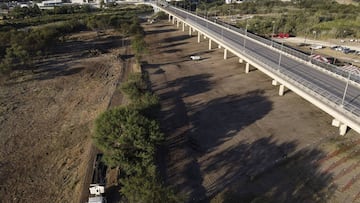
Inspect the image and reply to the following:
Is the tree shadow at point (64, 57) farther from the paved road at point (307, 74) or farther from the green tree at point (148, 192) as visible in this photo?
the green tree at point (148, 192)

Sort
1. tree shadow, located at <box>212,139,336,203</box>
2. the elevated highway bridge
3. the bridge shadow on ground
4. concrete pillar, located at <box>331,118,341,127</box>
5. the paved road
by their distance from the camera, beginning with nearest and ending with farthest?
tree shadow, located at <box>212,139,336,203</box> < the bridge shadow on ground < the elevated highway bridge < the paved road < concrete pillar, located at <box>331,118,341,127</box>

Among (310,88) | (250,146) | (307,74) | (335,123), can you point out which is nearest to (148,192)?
(250,146)

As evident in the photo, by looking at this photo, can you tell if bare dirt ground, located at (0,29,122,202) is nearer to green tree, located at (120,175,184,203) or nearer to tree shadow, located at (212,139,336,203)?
green tree, located at (120,175,184,203)

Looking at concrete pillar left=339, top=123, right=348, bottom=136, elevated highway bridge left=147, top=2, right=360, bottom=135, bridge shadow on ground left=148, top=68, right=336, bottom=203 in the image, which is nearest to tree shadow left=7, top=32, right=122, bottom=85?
bridge shadow on ground left=148, top=68, right=336, bottom=203

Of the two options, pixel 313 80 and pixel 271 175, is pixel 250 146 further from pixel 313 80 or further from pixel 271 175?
pixel 313 80

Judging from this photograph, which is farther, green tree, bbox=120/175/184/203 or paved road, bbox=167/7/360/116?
paved road, bbox=167/7/360/116
